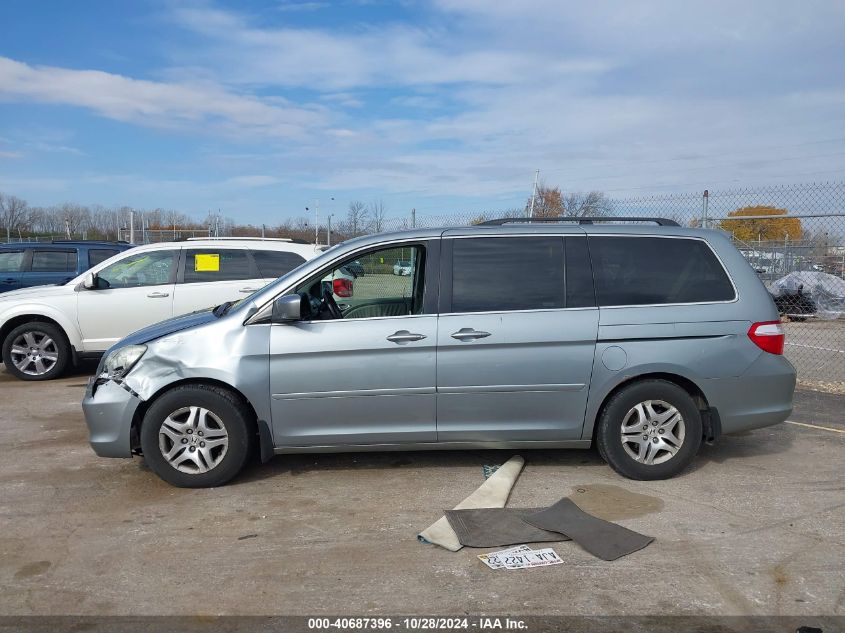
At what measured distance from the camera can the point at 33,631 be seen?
10.3ft

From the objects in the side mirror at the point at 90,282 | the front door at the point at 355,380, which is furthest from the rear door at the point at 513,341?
the side mirror at the point at 90,282

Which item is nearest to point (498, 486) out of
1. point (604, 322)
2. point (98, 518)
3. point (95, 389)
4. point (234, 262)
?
point (604, 322)

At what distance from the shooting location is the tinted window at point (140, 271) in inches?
351

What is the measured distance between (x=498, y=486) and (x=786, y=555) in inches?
70.8

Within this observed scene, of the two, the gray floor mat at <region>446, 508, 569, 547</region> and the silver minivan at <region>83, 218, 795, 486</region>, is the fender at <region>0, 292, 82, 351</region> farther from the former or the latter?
the gray floor mat at <region>446, 508, 569, 547</region>

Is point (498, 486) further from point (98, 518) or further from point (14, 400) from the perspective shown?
point (14, 400)

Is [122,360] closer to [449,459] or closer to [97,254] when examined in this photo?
[449,459]

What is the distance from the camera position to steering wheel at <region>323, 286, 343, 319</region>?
5.23 m

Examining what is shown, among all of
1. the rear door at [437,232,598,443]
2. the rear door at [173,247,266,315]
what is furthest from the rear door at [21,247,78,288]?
the rear door at [437,232,598,443]

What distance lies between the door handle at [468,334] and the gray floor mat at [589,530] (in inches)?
48.9

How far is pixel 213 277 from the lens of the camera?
903cm

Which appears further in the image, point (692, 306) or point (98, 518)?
point (692, 306)

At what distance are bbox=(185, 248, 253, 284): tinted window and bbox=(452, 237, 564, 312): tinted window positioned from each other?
187 inches

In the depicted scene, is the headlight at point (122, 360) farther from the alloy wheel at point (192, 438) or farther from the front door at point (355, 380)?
the front door at point (355, 380)
